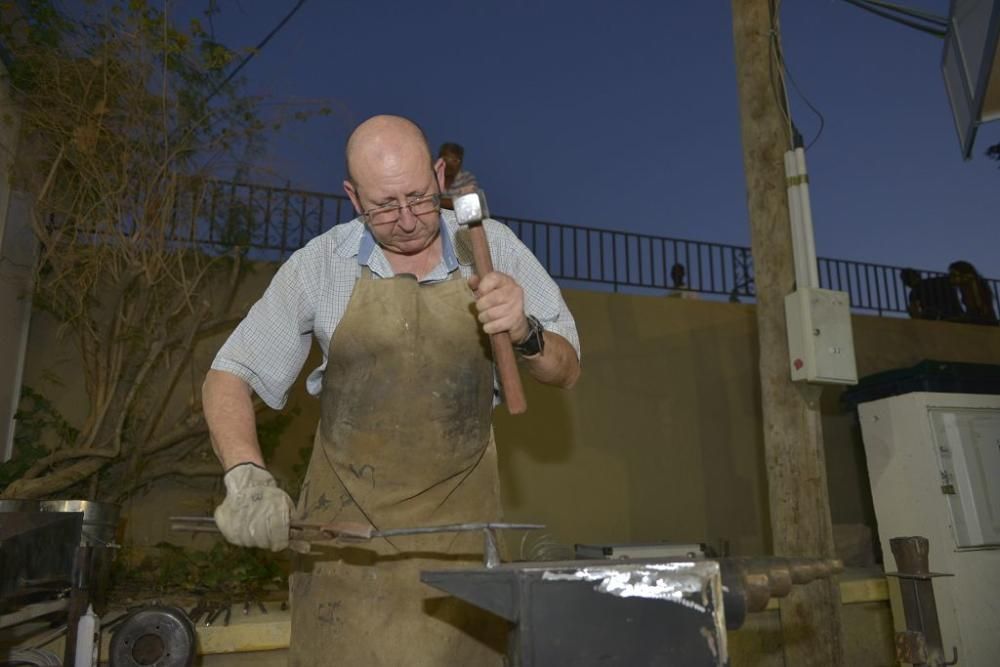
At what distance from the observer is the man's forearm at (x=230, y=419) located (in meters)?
1.75

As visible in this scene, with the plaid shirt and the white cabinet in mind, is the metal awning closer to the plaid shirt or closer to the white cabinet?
the white cabinet

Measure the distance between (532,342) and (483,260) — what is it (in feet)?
1.13

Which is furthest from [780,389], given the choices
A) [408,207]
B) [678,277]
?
[678,277]

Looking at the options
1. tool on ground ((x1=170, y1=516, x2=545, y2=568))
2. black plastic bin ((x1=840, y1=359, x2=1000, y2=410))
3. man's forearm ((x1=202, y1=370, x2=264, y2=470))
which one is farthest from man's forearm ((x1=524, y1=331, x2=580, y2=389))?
black plastic bin ((x1=840, y1=359, x2=1000, y2=410))

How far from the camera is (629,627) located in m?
1.05

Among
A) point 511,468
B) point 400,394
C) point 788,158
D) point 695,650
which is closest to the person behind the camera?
point 695,650

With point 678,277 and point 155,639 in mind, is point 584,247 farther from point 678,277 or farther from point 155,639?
point 155,639

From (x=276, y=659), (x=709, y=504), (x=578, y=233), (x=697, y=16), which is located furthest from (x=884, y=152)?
(x=276, y=659)

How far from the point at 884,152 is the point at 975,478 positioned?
16009mm

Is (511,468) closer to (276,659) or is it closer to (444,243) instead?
(276,659)

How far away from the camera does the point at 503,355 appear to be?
58.2 inches

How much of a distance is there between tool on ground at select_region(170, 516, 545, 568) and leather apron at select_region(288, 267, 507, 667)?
20cm

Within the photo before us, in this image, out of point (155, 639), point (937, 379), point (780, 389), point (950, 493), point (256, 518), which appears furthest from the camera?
point (937, 379)

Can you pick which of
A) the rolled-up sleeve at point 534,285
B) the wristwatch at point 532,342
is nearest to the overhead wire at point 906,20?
the rolled-up sleeve at point 534,285
